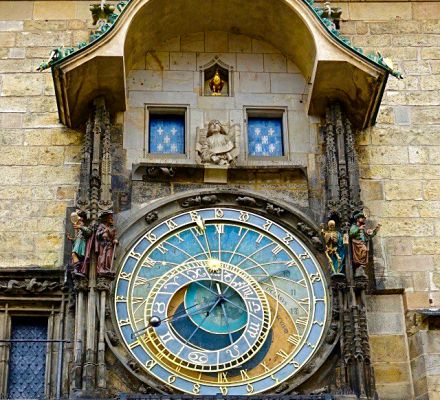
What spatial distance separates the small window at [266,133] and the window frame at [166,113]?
23.3 inches

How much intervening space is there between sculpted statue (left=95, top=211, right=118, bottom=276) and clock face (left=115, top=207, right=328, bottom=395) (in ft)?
0.74

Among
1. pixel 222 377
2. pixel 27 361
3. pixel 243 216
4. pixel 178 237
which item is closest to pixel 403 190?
pixel 243 216

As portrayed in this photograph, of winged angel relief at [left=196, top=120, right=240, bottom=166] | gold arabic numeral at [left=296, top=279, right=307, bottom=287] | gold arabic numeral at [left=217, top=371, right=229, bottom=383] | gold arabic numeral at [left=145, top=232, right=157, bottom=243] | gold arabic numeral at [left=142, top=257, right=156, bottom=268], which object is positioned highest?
winged angel relief at [left=196, top=120, right=240, bottom=166]

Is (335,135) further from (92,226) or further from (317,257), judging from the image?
(92,226)

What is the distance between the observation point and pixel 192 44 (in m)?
11.4

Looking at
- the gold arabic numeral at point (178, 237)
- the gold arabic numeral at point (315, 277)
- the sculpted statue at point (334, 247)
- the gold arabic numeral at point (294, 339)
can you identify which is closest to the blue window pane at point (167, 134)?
the gold arabic numeral at point (178, 237)

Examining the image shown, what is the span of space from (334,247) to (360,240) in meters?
0.24

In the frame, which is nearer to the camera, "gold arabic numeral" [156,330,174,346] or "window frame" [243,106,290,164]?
"gold arabic numeral" [156,330,174,346]

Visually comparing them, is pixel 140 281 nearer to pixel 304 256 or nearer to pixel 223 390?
pixel 223 390

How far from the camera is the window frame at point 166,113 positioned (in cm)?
1077

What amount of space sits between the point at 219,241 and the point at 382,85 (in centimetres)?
206

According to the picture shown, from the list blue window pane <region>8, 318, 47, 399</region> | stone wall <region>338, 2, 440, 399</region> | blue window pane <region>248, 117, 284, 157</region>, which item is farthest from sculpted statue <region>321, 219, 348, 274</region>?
blue window pane <region>8, 318, 47, 399</region>

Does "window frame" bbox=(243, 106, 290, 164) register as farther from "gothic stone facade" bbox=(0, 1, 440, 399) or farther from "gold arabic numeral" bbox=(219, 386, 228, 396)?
"gold arabic numeral" bbox=(219, 386, 228, 396)

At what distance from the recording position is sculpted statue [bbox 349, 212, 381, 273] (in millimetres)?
9969
